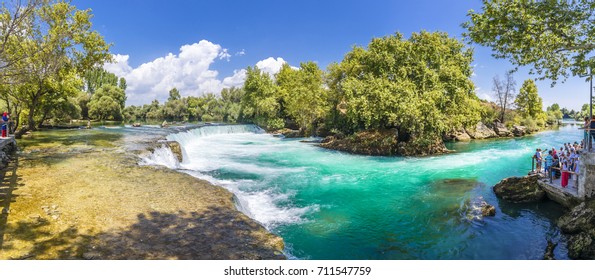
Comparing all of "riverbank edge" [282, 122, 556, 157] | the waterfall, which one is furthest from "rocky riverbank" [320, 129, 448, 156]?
the waterfall

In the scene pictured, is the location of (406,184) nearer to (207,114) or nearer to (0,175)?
(0,175)

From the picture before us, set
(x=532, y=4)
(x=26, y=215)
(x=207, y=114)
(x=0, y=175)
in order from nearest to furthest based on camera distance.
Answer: (x=26, y=215)
(x=532, y=4)
(x=0, y=175)
(x=207, y=114)

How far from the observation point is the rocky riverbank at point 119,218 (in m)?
7.73

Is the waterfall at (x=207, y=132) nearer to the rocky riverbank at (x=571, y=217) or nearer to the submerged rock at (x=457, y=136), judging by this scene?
the rocky riverbank at (x=571, y=217)

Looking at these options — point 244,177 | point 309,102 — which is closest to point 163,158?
point 244,177

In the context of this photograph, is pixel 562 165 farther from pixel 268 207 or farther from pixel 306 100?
pixel 306 100

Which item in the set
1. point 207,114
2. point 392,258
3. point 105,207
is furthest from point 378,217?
point 207,114

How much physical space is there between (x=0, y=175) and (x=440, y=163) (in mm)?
26030

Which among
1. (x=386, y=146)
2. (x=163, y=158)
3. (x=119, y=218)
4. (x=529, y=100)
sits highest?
(x=529, y=100)

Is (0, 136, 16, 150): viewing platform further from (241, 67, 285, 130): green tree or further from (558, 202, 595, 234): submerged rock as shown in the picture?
(241, 67, 285, 130): green tree

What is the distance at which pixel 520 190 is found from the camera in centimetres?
1563

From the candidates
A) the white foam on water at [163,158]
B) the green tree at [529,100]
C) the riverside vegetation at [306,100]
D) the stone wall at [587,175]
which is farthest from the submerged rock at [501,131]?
the white foam on water at [163,158]

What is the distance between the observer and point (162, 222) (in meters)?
9.53

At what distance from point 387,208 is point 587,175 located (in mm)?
7559
